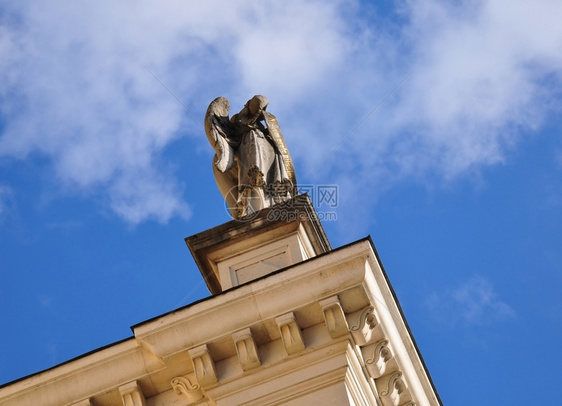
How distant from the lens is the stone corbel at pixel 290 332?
619 inches

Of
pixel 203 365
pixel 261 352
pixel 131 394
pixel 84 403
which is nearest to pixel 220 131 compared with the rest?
pixel 261 352

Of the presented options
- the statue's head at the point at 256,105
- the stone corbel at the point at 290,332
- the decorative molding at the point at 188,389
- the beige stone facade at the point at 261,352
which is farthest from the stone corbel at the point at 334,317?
the statue's head at the point at 256,105

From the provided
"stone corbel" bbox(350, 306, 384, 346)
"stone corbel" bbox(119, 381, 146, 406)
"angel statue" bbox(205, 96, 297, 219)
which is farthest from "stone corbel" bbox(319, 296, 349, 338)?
"angel statue" bbox(205, 96, 297, 219)

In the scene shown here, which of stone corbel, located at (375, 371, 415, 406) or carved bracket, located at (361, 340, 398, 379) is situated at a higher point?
carved bracket, located at (361, 340, 398, 379)

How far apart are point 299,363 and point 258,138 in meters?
5.62

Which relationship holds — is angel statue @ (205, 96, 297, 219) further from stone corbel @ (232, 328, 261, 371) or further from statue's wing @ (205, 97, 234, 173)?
stone corbel @ (232, 328, 261, 371)

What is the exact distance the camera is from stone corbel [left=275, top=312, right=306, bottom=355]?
1572 cm

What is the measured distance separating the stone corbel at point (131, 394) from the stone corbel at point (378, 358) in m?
2.78

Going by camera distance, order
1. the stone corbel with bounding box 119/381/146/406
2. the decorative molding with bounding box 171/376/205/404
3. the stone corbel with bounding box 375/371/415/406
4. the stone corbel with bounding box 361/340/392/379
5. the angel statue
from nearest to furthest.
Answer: the decorative molding with bounding box 171/376/205/404
the stone corbel with bounding box 119/381/146/406
the stone corbel with bounding box 361/340/392/379
the stone corbel with bounding box 375/371/415/406
the angel statue

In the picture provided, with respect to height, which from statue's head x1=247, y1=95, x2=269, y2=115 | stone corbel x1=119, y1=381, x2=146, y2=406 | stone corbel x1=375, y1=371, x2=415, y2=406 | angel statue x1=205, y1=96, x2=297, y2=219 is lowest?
stone corbel x1=375, y1=371, x2=415, y2=406

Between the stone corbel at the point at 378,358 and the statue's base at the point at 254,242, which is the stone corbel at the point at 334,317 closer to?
the stone corbel at the point at 378,358

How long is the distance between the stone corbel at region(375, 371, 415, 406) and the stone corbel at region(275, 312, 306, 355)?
139cm

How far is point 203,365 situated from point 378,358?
2.18 m

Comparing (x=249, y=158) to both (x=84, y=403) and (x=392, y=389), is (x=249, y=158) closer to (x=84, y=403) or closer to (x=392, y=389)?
(x=392, y=389)
